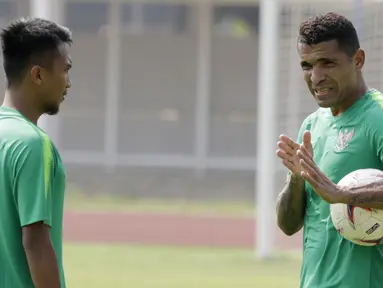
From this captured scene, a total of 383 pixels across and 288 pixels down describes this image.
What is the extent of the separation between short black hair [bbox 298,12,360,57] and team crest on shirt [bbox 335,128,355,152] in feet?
1.20

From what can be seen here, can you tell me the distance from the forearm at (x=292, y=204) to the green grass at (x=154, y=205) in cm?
1472

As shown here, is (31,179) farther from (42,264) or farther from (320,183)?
(320,183)

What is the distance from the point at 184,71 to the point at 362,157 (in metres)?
20.9

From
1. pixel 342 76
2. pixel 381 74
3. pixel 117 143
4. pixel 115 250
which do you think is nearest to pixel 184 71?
pixel 117 143

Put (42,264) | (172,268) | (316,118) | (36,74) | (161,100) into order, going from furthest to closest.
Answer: (161,100), (172,268), (316,118), (36,74), (42,264)

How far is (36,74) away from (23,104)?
14 cm

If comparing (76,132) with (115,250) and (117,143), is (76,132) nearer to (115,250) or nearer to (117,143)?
(117,143)

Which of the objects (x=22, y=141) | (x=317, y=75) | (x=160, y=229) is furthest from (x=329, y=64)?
(x=160, y=229)

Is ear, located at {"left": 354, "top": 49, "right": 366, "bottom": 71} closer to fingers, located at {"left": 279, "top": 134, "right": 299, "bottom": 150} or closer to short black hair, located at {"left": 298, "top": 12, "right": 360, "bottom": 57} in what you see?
short black hair, located at {"left": 298, "top": 12, "right": 360, "bottom": 57}

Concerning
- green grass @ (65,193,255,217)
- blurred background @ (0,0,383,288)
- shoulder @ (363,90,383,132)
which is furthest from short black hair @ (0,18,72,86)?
blurred background @ (0,0,383,288)

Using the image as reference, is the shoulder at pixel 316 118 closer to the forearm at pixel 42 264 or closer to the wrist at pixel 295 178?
the wrist at pixel 295 178

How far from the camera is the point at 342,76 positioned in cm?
485

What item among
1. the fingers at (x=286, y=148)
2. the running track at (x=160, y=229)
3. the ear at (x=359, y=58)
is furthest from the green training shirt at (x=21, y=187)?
the running track at (x=160, y=229)

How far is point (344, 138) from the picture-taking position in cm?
482
